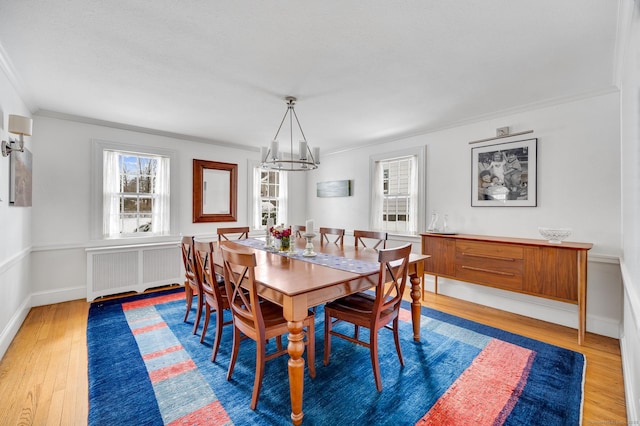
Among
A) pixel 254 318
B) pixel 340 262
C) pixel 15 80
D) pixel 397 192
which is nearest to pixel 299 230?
pixel 397 192

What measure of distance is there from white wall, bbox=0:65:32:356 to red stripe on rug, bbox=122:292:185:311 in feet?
3.12

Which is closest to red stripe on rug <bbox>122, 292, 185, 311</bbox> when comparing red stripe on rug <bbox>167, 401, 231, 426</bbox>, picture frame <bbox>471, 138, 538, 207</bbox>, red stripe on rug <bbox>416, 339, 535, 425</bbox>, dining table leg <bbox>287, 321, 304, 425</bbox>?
red stripe on rug <bbox>167, 401, 231, 426</bbox>

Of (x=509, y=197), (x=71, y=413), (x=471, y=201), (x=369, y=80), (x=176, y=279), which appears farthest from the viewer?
(x=176, y=279)

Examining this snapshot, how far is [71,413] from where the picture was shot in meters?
1.77

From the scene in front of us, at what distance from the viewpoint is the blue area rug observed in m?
1.75

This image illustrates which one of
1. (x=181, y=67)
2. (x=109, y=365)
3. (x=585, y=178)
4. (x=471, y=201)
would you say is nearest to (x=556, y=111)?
(x=585, y=178)

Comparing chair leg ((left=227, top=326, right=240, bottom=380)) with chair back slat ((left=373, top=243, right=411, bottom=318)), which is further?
chair leg ((left=227, top=326, right=240, bottom=380))

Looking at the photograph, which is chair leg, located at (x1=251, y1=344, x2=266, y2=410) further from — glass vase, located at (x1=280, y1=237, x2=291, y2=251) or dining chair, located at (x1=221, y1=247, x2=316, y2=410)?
glass vase, located at (x1=280, y1=237, x2=291, y2=251)

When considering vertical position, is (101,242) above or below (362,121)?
below

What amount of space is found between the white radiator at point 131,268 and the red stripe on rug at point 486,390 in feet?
10.6

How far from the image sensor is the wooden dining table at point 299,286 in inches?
65.6

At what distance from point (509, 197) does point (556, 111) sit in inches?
40.5

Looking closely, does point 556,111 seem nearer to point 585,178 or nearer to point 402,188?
point 585,178

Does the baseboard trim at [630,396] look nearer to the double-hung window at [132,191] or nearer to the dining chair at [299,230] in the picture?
the dining chair at [299,230]
